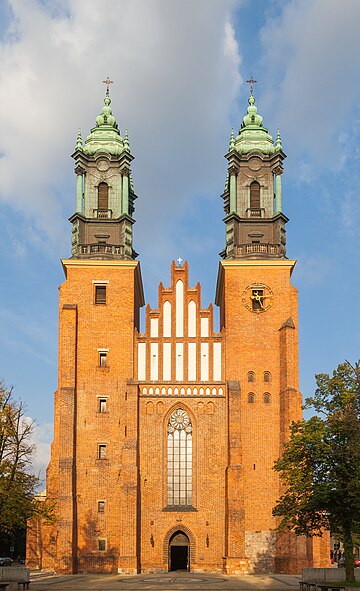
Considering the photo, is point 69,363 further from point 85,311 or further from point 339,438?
point 339,438

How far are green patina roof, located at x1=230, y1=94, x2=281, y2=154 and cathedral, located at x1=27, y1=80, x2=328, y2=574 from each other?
21 cm

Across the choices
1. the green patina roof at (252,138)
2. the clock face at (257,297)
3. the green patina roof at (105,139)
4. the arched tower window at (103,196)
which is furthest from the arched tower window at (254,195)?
the arched tower window at (103,196)

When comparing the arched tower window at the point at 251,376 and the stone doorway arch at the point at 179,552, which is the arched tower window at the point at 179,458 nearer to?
the stone doorway arch at the point at 179,552

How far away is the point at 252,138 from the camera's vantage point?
52.9 metres

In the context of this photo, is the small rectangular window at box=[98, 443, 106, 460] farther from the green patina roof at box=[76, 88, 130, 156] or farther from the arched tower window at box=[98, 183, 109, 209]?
the green patina roof at box=[76, 88, 130, 156]

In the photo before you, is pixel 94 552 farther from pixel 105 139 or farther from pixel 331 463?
pixel 105 139

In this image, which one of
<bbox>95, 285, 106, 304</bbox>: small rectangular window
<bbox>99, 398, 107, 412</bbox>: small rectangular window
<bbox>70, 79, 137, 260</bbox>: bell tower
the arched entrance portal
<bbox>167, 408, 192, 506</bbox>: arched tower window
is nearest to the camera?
the arched entrance portal

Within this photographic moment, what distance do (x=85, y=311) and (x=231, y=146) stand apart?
1473cm

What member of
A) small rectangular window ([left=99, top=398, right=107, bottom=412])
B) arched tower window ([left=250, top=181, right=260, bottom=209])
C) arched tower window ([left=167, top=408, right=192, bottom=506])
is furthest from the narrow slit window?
arched tower window ([left=250, top=181, right=260, bottom=209])

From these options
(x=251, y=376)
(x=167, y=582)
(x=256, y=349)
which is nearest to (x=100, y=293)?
(x=256, y=349)

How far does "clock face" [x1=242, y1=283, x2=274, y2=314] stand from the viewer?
48841 mm

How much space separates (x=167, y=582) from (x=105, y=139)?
2861 cm

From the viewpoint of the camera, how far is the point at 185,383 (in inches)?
1865

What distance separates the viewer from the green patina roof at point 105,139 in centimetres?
5225
